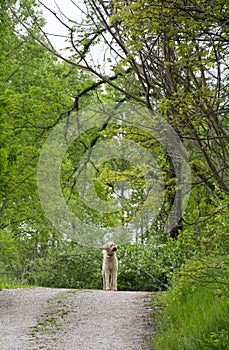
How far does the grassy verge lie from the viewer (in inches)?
196

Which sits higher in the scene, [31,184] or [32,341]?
[31,184]

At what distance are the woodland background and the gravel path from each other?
1.80ft

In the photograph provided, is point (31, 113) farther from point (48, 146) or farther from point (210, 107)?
point (210, 107)

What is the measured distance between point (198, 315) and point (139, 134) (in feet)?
9.65

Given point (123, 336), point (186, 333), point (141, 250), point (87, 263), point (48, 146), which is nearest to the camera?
point (186, 333)

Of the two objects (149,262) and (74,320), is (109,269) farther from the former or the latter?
(74,320)

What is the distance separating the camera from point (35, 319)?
27.6 ft

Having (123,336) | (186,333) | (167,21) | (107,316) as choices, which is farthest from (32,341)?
(167,21)

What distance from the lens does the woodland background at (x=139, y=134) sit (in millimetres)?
5473

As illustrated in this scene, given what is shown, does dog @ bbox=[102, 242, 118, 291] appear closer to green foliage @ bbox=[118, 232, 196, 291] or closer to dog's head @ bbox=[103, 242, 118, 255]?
dog's head @ bbox=[103, 242, 118, 255]

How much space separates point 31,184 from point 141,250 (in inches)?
260

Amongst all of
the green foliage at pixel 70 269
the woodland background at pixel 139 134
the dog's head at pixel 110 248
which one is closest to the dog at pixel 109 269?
the dog's head at pixel 110 248

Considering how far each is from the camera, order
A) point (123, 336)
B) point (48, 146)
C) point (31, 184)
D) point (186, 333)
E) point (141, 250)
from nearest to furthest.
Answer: point (186, 333) → point (123, 336) → point (141, 250) → point (48, 146) → point (31, 184)

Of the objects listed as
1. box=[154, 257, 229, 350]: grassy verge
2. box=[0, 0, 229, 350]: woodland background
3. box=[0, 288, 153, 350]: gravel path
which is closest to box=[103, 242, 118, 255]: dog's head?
box=[0, 0, 229, 350]: woodland background
